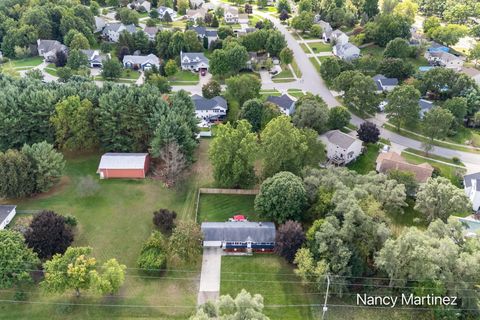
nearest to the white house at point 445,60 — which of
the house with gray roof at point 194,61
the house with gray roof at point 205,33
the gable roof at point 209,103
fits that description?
the house with gray roof at point 194,61

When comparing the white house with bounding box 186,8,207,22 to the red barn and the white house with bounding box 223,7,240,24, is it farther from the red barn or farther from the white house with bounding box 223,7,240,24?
the red barn

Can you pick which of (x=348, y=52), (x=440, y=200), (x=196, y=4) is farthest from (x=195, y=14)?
(x=440, y=200)

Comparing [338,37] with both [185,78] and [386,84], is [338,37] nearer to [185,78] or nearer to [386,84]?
[386,84]

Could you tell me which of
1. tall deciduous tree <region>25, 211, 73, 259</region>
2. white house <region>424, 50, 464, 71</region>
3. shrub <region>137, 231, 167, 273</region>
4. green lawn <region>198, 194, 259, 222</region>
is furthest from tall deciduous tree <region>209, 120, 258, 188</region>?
white house <region>424, 50, 464, 71</region>

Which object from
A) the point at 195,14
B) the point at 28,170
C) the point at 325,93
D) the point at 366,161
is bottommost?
the point at 325,93

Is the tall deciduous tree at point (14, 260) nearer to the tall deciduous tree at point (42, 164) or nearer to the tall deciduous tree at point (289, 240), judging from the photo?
the tall deciduous tree at point (42, 164)

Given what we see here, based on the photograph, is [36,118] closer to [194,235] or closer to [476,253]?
[194,235]

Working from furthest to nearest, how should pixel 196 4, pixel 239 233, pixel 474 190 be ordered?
1. pixel 196 4
2. pixel 474 190
3. pixel 239 233
